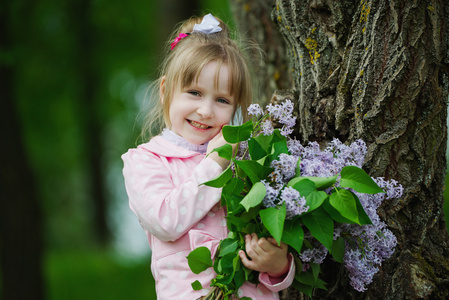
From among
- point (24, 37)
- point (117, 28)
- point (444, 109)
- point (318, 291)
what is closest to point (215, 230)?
point (318, 291)

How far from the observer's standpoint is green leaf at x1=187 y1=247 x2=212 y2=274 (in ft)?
7.14

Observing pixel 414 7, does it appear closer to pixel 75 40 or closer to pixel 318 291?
pixel 318 291

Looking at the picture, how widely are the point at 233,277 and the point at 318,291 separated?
730 millimetres

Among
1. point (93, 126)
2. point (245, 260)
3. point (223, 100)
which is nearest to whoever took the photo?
point (245, 260)

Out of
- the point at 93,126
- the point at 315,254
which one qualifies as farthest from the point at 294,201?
the point at 93,126

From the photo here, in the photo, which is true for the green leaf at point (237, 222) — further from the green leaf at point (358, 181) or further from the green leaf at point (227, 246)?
the green leaf at point (358, 181)

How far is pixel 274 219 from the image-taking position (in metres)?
1.90

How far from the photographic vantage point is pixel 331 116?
2625 mm

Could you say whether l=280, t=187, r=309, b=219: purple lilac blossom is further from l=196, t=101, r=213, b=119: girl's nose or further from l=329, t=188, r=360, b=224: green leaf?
l=196, t=101, r=213, b=119: girl's nose

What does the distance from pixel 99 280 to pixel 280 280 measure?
6997 mm

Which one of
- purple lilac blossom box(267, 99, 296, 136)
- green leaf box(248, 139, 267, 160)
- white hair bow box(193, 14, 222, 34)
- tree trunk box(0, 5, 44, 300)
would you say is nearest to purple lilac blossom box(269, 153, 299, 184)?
green leaf box(248, 139, 267, 160)

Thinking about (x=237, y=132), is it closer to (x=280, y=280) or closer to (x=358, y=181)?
(x=358, y=181)

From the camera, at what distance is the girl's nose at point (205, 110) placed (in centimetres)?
250

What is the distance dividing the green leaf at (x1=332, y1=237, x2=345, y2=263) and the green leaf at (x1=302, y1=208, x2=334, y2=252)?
0.65 feet
